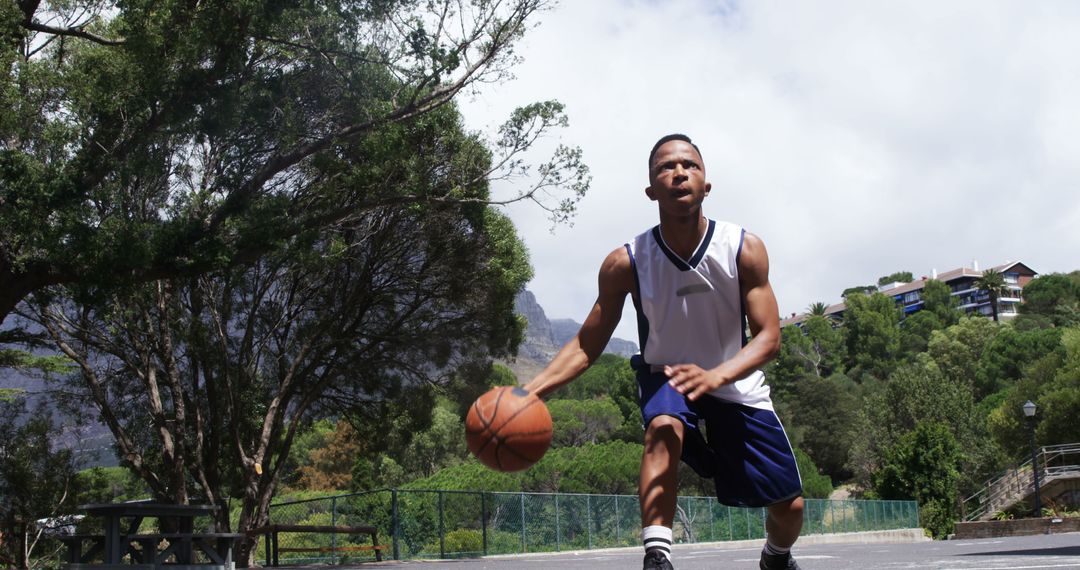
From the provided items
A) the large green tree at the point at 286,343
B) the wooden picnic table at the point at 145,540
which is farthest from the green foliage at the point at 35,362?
the wooden picnic table at the point at 145,540

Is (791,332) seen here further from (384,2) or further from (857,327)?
(384,2)

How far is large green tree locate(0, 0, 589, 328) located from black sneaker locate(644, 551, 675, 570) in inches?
432

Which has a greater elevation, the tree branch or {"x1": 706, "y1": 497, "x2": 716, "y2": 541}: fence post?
the tree branch

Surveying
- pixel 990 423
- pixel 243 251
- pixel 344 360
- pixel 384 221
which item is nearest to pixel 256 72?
pixel 243 251

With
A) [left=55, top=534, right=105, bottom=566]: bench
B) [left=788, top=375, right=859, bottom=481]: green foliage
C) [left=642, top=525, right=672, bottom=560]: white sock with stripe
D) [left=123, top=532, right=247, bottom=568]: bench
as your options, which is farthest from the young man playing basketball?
[left=788, top=375, right=859, bottom=481]: green foliage

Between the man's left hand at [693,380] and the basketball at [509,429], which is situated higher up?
the man's left hand at [693,380]

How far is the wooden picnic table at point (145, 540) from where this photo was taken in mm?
11422

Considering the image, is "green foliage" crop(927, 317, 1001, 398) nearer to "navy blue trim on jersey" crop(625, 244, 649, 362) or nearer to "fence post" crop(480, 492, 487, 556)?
"fence post" crop(480, 492, 487, 556)

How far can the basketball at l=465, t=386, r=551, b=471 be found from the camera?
3688mm

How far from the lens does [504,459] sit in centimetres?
372

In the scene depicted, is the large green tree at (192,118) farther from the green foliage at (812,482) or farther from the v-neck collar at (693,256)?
the green foliage at (812,482)

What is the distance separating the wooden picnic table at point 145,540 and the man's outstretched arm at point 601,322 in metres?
8.35

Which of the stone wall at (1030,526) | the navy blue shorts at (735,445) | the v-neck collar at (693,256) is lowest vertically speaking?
the stone wall at (1030,526)

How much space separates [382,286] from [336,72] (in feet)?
21.5
